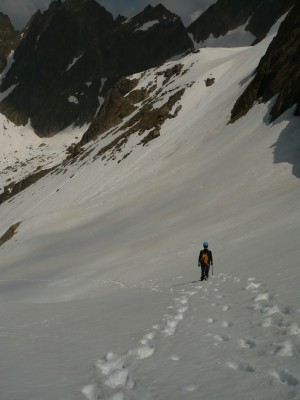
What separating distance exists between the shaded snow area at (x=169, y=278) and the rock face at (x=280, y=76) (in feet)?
6.02

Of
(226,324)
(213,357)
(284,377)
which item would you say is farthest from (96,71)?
(284,377)

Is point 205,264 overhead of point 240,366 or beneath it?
beneath

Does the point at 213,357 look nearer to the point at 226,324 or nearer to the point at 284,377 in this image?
the point at 284,377

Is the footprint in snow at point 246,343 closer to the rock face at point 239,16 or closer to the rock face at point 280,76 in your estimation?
the rock face at point 280,76

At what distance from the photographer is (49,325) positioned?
33.6ft

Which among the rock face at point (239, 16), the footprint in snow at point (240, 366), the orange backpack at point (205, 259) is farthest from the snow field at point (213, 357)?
the rock face at point (239, 16)

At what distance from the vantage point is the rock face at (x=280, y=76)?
118ft

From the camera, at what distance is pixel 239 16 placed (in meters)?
187

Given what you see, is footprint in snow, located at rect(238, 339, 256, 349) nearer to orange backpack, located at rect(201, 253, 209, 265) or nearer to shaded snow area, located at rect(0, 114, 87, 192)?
orange backpack, located at rect(201, 253, 209, 265)

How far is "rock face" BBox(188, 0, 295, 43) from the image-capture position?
174 m

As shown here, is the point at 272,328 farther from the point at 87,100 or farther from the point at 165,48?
the point at 165,48

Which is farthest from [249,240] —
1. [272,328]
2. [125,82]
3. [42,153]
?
[42,153]

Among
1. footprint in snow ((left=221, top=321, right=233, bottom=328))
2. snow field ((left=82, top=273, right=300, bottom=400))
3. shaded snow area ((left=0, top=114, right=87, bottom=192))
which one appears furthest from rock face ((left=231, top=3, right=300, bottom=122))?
shaded snow area ((left=0, top=114, right=87, bottom=192))

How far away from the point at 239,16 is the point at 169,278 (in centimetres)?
19734
